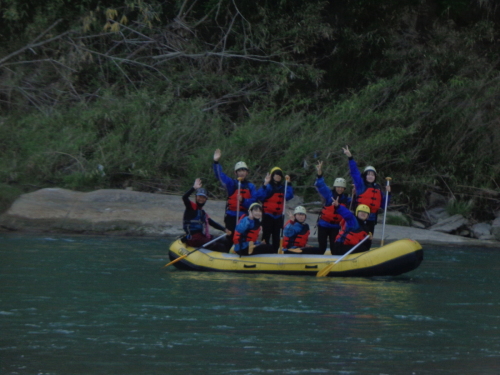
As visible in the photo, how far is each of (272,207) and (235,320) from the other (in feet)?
13.7

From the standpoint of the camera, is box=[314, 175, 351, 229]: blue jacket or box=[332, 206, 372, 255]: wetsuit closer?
box=[332, 206, 372, 255]: wetsuit

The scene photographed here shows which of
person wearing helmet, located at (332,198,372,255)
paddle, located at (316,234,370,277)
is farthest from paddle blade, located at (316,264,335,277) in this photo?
person wearing helmet, located at (332,198,372,255)

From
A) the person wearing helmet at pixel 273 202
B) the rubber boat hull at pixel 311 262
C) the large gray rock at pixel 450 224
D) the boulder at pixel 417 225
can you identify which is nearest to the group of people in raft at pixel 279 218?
the person wearing helmet at pixel 273 202

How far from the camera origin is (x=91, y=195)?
1688cm

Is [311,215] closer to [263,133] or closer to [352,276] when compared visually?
[263,133]

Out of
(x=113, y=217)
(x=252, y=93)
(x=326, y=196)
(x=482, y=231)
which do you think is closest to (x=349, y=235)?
(x=326, y=196)

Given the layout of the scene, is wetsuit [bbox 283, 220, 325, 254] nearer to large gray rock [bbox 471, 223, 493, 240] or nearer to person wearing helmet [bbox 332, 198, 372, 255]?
person wearing helmet [bbox 332, 198, 372, 255]

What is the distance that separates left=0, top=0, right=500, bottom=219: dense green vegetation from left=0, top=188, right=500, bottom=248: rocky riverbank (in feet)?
3.79

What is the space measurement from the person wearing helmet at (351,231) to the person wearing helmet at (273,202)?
0.94 meters

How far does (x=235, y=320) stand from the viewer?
8.12 m

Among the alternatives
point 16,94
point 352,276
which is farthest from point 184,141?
point 352,276

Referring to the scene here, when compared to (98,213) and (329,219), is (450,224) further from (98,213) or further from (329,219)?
(98,213)

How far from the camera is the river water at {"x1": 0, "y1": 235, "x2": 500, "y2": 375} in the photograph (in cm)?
652

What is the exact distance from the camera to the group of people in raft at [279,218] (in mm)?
11414
